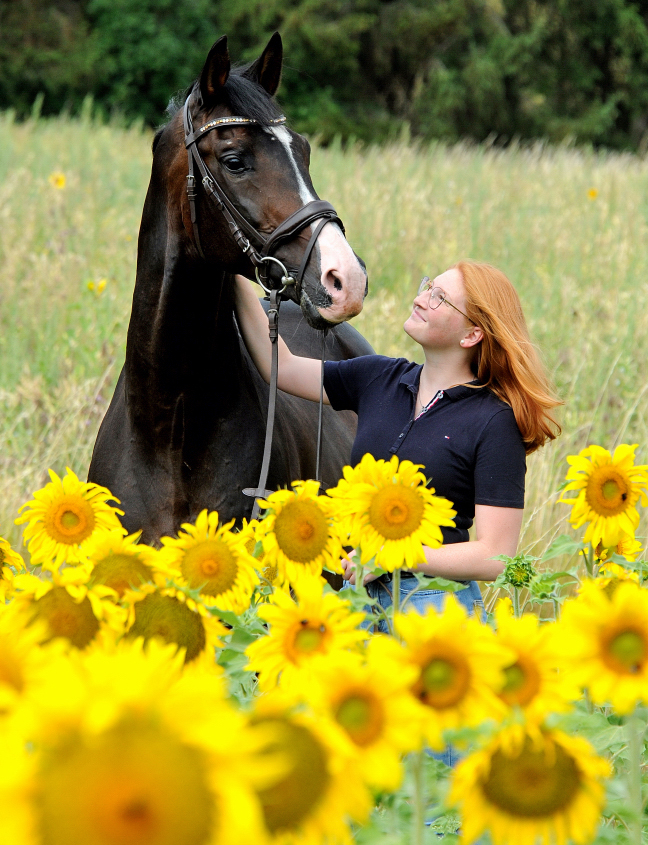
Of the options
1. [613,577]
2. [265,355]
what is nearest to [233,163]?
[265,355]

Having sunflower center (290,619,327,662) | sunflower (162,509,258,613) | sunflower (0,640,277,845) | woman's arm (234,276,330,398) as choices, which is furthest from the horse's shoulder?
sunflower (0,640,277,845)

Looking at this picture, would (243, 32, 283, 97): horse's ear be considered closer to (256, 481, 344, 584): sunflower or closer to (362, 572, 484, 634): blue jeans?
(362, 572, 484, 634): blue jeans

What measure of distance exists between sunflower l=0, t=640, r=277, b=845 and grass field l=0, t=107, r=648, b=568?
8.94ft

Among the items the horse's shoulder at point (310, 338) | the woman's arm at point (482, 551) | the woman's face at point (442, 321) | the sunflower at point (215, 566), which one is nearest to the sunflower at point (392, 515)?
the sunflower at point (215, 566)

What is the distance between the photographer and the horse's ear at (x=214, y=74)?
2.76m

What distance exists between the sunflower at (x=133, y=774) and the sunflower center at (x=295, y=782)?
0.10 meters

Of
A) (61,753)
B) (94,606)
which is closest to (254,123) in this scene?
(94,606)

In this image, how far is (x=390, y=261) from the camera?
7.41m

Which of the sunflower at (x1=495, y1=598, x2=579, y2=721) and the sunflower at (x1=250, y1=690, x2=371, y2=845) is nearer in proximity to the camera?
the sunflower at (x1=250, y1=690, x2=371, y2=845)

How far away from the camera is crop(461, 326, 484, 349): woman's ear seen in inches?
103

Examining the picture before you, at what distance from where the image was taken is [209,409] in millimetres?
2891

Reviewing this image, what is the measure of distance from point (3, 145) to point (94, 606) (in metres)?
9.31

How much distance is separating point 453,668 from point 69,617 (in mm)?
480

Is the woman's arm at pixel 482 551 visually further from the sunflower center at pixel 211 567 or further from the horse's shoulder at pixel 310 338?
the horse's shoulder at pixel 310 338
